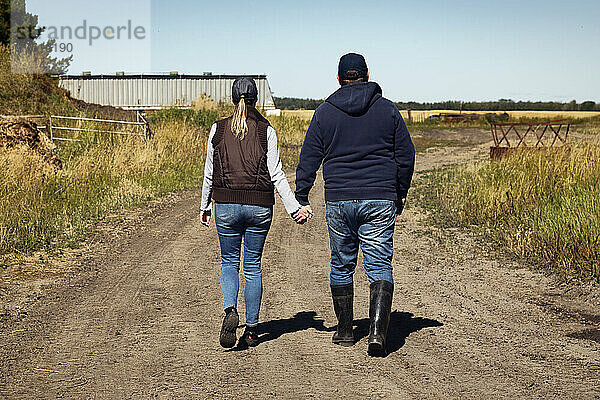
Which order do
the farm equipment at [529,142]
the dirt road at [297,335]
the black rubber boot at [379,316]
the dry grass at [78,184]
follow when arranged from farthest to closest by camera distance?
the farm equipment at [529,142] → the dry grass at [78,184] → the black rubber boot at [379,316] → the dirt road at [297,335]

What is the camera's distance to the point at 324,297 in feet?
23.4

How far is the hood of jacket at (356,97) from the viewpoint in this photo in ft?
16.6

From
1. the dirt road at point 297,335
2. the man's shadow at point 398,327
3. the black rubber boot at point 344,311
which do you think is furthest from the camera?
the man's shadow at point 398,327

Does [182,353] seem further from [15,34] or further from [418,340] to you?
[15,34]

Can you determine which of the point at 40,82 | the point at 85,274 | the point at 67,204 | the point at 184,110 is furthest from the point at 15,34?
the point at 85,274

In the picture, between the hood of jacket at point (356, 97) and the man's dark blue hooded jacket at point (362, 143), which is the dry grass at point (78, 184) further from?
the hood of jacket at point (356, 97)

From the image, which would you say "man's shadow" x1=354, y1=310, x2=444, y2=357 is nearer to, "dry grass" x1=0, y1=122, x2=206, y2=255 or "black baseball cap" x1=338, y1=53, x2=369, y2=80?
"black baseball cap" x1=338, y1=53, x2=369, y2=80

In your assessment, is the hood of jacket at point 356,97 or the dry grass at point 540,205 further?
the dry grass at point 540,205

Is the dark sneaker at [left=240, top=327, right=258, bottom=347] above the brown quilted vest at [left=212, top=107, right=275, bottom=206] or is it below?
below

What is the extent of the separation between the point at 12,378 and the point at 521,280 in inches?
228

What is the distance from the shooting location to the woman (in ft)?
16.9

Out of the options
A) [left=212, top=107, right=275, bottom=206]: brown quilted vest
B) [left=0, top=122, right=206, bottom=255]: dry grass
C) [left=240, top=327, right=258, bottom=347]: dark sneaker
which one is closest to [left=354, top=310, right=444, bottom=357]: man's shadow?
[left=240, top=327, right=258, bottom=347]: dark sneaker

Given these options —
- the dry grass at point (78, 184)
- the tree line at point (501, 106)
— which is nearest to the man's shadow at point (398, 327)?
the dry grass at point (78, 184)

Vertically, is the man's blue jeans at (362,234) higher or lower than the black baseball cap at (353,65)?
lower
